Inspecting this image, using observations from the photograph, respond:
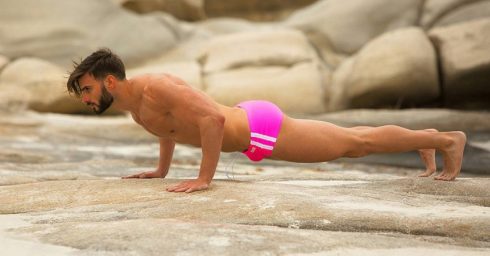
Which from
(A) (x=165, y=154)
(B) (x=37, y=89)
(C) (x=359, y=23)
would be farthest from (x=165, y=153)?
(C) (x=359, y=23)

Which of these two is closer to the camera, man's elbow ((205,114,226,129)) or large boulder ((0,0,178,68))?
man's elbow ((205,114,226,129))

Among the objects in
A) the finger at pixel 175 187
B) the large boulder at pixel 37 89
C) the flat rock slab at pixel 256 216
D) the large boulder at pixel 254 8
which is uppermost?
the large boulder at pixel 254 8

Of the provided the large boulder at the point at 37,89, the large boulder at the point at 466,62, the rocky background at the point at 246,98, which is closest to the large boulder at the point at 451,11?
the rocky background at the point at 246,98

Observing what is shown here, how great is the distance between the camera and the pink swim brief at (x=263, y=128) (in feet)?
11.7

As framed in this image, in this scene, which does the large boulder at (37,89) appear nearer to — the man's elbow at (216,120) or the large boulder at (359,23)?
the large boulder at (359,23)

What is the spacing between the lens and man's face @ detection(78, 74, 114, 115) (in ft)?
11.1

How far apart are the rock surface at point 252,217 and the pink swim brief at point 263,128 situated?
10.9 inches

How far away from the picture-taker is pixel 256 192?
3043 millimetres

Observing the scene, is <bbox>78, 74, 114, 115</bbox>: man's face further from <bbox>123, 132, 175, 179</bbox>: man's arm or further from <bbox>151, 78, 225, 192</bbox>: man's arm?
<bbox>123, 132, 175, 179</bbox>: man's arm

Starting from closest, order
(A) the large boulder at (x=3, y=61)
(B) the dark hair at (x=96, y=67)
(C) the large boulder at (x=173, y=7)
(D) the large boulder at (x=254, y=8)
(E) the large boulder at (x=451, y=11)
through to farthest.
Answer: (B) the dark hair at (x=96, y=67) < (E) the large boulder at (x=451, y=11) < (A) the large boulder at (x=3, y=61) < (C) the large boulder at (x=173, y=7) < (D) the large boulder at (x=254, y=8)

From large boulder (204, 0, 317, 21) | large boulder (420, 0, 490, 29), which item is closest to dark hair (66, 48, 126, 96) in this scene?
large boulder (420, 0, 490, 29)

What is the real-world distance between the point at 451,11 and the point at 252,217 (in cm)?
984

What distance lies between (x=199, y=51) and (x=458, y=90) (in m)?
4.77

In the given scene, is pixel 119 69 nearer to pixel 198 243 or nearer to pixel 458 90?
pixel 198 243
